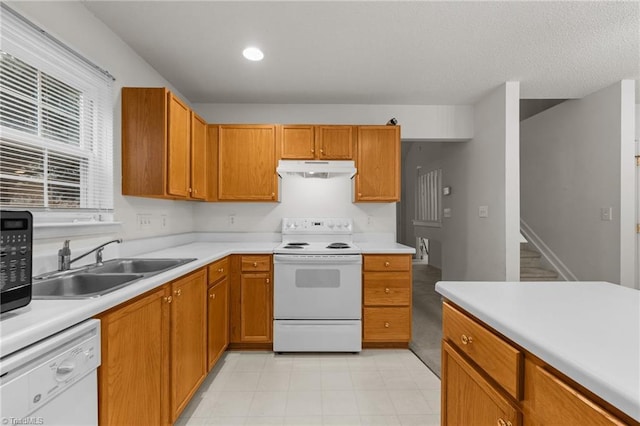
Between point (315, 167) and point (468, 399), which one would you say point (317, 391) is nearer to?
point (468, 399)

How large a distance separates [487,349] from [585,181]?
3.66 m

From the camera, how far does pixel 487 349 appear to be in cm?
91

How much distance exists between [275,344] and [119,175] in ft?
6.16

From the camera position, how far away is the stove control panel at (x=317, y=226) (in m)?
3.32

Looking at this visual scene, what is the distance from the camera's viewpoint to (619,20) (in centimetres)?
199

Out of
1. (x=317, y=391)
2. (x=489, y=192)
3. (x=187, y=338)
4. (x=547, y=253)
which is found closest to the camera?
(x=187, y=338)

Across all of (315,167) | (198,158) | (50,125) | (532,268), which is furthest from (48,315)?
(532,268)

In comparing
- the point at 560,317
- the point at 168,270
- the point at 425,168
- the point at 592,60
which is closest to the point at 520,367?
the point at 560,317

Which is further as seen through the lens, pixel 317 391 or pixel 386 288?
pixel 386 288

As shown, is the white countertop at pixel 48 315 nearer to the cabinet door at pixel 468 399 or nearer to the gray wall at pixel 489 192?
the cabinet door at pixel 468 399

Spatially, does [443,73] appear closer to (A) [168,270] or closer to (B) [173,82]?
(B) [173,82]

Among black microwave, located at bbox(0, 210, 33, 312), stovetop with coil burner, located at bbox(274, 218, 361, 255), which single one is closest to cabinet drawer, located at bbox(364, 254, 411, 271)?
stovetop with coil burner, located at bbox(274, 218, 361, 255)

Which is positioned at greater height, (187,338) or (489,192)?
(489,192)

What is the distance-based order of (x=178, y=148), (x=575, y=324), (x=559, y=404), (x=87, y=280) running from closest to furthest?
(x=559, y=404), (x=575, y=324), (x=87, y=280), (x=178, y=148)
